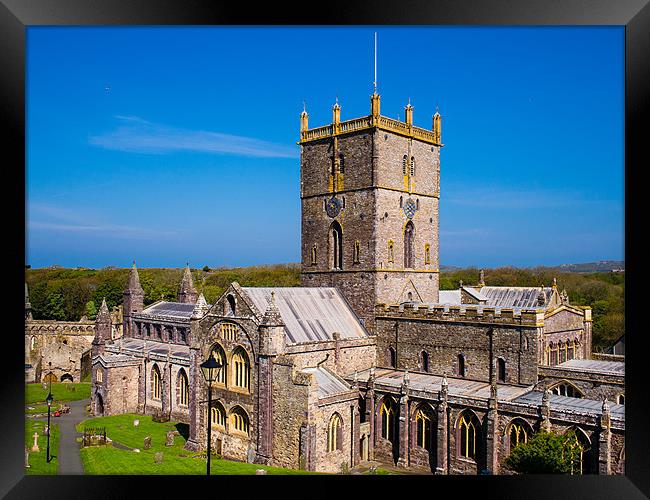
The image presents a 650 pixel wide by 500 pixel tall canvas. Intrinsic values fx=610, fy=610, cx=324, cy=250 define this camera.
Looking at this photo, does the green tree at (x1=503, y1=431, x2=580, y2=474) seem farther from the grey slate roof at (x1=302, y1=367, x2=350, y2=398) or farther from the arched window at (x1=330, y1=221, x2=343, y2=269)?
the arched window at (x1=330, y1=221, x2=343, y2=269)

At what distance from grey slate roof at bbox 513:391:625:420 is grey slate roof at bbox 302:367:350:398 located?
24.2 feet

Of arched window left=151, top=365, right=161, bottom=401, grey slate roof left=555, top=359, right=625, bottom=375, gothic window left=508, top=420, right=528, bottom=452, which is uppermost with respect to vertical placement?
grey slate roof left=555, top=359, right=625, bottom=375

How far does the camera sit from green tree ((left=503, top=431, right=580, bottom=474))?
19766 millimetres

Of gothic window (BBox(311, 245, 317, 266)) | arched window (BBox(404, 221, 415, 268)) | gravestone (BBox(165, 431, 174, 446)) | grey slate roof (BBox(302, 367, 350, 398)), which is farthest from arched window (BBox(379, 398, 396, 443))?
gravestone (BBox(165, 431, 174, 446))

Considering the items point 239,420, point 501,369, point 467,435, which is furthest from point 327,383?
point 501,369

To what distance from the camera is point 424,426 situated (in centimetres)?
2583

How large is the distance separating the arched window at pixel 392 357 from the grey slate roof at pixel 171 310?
1867 centimetres

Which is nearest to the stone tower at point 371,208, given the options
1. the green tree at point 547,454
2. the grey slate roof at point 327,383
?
the grey slate roof at point 327,383

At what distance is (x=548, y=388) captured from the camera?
25.2m

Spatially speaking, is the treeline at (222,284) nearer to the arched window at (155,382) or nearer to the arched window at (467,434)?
the arched window at (155,382)

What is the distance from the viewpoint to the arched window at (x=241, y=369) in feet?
90.8
